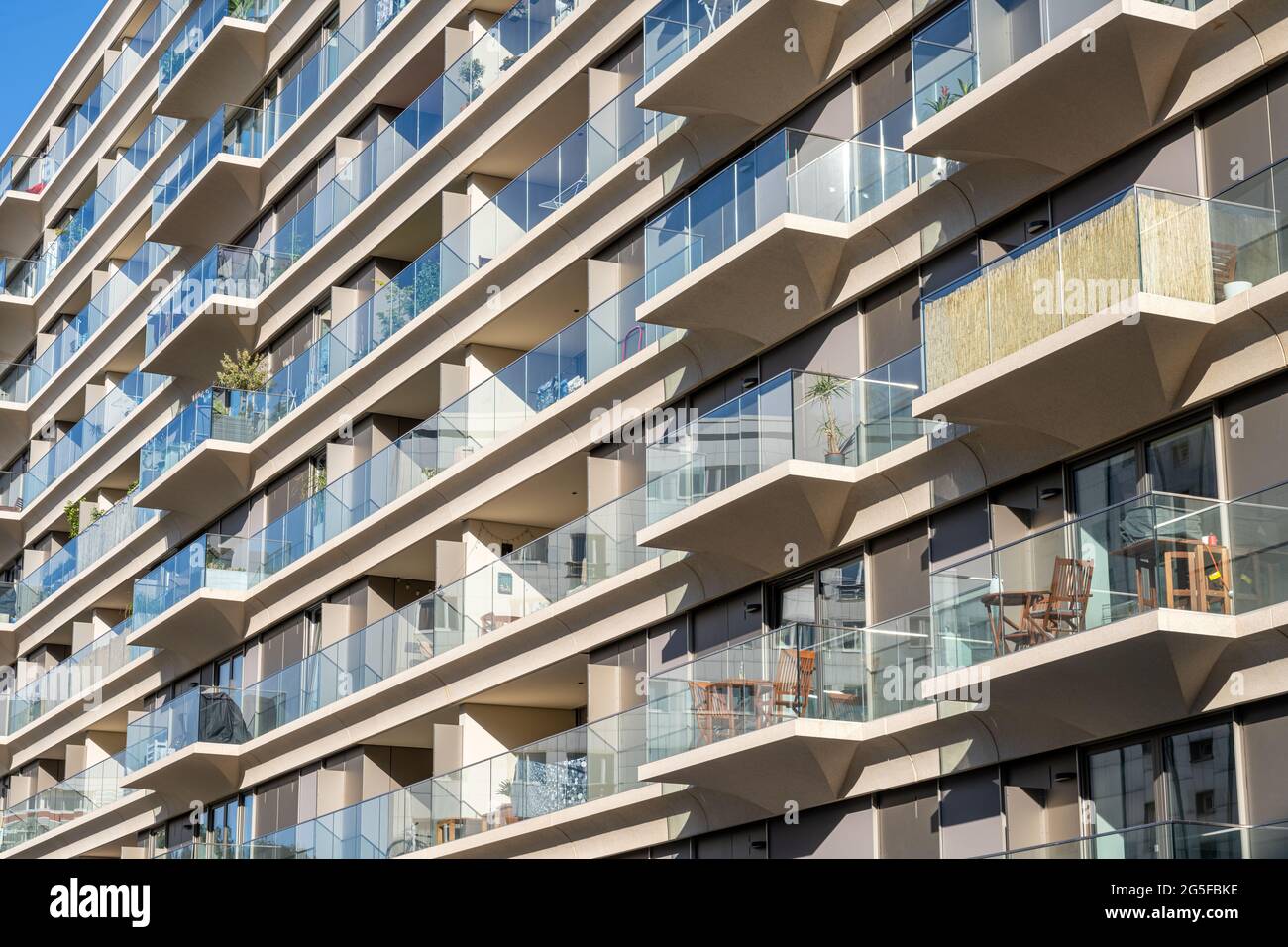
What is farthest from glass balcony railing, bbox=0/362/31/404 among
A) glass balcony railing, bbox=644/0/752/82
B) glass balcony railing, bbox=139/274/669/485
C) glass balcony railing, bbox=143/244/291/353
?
glass balcony railing, bbox=644/0/752/82

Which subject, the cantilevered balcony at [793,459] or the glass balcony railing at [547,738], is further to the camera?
the cantilevered balcony at [793,459]

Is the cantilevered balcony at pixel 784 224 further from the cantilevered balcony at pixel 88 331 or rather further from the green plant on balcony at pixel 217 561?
the cantilevered balcony at pixel 88 331

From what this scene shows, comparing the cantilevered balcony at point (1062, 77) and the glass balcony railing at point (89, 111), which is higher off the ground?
the glass balcony railing at point (89, 111)

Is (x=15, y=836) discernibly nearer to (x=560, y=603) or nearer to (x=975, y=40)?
(x=560, y=603)

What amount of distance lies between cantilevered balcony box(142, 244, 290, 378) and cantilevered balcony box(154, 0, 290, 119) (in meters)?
4.88

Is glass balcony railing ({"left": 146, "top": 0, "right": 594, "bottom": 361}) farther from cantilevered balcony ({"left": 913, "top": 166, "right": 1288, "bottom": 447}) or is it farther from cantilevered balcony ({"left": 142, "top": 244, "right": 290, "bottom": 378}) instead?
cantilevered balcony ({"left": 913, "top": 166, "right": 1288, "bottom": 447})

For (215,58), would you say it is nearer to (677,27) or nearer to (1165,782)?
(677,27)

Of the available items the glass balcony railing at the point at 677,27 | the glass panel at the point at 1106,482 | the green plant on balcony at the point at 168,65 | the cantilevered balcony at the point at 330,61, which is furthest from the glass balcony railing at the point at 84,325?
the glass panel at the point at 1106,482

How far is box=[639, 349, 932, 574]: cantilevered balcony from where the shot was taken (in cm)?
2111

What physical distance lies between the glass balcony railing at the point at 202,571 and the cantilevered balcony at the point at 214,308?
4520mm

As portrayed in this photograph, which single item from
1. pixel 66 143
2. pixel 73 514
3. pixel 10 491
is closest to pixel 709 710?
pixel 73 514

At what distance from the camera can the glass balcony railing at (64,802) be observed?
41719 mm

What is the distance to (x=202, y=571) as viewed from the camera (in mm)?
37719

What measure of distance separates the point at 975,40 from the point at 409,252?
59.6ft
